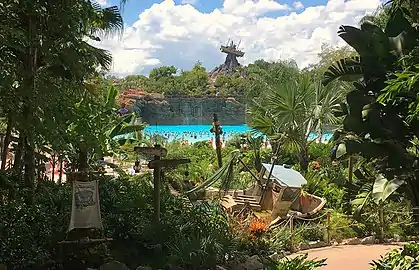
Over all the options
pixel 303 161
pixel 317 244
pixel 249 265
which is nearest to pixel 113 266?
pixel 249 265

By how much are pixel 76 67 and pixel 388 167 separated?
3.43 meters

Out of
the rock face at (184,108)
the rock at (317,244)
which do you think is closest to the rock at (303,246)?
the rock at (317,244)

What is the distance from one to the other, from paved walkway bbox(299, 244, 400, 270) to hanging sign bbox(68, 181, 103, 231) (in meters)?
3.12

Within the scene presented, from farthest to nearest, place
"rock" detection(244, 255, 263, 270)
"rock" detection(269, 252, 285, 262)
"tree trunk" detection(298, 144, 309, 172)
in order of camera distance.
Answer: "tree trunk" detection(298, 144, 309, 172) < "rock" detection(269, 252, 285, 262) < "rock" detection(244, 255, 263, 270)

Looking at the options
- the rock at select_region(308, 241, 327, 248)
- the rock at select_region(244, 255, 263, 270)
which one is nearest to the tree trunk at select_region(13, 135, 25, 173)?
the rock at select_region(244, 255, 263, 270)

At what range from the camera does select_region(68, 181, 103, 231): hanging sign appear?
5396 mm

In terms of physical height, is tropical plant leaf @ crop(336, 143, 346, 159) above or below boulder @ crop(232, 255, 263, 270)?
above

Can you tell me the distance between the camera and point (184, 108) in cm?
3662

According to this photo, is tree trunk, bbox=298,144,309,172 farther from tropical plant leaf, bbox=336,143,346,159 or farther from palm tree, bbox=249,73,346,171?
tropical plant leaf, bbox=336,143,346,159

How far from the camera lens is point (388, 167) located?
462cm

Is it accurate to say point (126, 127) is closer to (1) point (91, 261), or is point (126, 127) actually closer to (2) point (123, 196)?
(2) point (123, 196)

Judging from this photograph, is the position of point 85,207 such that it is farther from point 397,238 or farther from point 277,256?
point 397,238

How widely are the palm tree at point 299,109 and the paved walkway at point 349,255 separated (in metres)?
3.10

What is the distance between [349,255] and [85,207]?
4015mm
